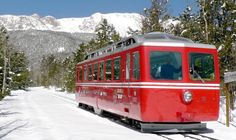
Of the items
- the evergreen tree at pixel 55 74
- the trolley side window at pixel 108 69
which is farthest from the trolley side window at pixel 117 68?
the evergreen tree at pixel 55 74

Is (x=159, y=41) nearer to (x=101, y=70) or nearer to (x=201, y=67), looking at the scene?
(x=201, y=67)

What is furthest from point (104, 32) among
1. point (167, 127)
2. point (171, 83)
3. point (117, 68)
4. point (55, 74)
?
point (55, 74)

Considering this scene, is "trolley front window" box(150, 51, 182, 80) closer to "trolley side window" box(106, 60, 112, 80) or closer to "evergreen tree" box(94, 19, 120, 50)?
"trolley side window" box(106, 60, 112, 80)

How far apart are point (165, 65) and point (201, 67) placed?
117cm

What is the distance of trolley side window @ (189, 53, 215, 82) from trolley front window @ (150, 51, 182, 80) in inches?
15.9

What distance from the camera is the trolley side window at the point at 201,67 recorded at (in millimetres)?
13070

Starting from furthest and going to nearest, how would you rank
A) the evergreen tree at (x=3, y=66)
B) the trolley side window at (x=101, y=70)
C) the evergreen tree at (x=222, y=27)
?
the evergreen tree at (x=3, y=66)
the evergreen tree at (x=222, y=27)
the trolley side window at (x=101, y=70)

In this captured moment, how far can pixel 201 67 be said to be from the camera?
43.4ft

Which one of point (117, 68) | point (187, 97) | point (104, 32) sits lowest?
point (187, 97)

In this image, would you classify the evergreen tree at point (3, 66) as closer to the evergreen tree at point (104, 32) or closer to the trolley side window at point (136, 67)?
the evergreen tree at point (104, 32)

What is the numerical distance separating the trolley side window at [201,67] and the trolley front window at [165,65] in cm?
40

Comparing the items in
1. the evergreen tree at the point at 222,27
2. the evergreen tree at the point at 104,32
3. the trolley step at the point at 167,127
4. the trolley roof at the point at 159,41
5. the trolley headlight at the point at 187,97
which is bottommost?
the trolley step at the point at 167,127

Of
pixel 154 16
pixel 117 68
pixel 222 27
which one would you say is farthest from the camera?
pixel 154 16

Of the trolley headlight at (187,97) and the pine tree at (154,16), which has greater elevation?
the pine tree at (154,16)
